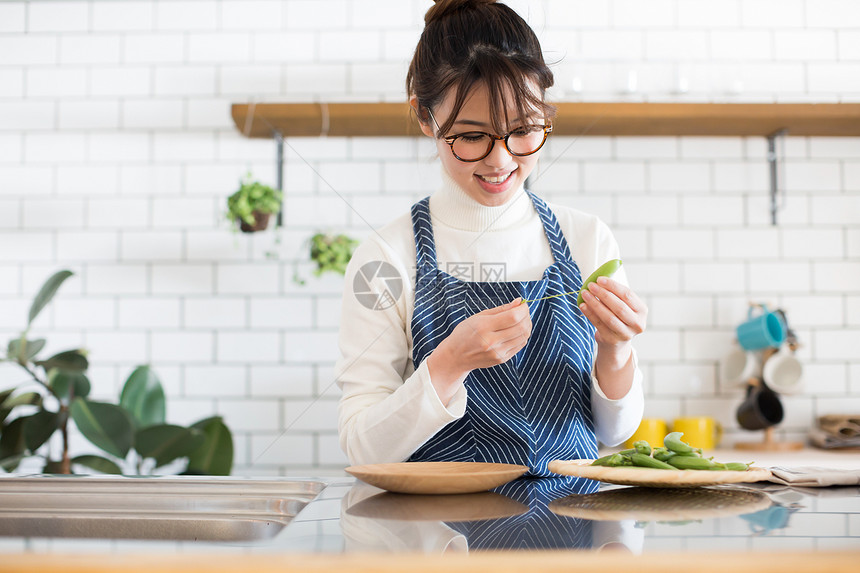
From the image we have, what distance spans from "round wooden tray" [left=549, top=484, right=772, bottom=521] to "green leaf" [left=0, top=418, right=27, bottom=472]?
1.90m

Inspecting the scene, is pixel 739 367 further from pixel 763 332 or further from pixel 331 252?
pixel 331 252

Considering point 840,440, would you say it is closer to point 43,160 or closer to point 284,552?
point 284,552

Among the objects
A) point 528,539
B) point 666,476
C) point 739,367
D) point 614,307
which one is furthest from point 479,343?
point 739,367

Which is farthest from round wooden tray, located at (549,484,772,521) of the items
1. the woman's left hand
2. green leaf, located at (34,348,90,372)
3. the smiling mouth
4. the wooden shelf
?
green leaf, located at (34,348,90,372)

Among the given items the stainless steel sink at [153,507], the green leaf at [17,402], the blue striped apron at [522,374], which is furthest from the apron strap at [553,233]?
the green leaf at [17,402]

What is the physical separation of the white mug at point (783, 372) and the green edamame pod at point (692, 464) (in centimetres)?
175

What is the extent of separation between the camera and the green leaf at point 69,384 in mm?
2146

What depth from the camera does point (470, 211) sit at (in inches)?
47.5

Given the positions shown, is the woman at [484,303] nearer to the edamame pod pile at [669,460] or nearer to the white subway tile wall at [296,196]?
the edamame pod pile at [669,460]

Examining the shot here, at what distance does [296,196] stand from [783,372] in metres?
1.69

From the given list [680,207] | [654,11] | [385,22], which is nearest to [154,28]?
[385,22]

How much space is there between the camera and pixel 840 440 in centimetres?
230

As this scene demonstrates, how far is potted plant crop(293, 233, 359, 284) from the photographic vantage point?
92.3 inches

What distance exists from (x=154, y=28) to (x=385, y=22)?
2.67ft
